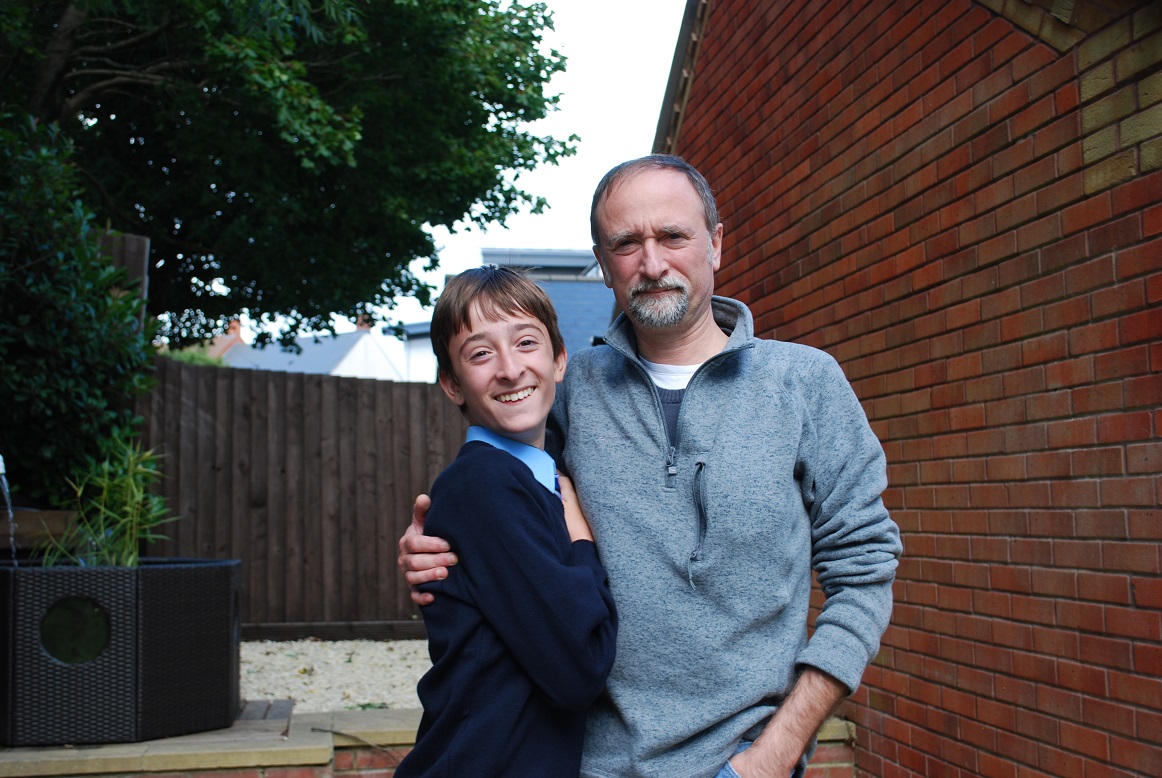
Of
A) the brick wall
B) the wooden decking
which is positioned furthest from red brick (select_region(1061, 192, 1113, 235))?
the wooden decking

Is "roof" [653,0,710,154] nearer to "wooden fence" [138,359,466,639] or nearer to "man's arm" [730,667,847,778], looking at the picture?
"wooden fence" [138,359,466,639]

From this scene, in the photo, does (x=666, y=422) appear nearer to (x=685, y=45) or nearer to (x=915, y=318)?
(x=915, y=318)

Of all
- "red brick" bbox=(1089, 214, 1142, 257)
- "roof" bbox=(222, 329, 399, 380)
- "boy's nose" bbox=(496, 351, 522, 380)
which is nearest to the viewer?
"boy's nose" bbox=(496, 351, 522, 380)

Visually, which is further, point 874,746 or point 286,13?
point 286,13

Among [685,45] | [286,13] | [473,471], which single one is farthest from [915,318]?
[286,13]

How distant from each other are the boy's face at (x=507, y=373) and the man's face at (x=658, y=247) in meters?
0.19

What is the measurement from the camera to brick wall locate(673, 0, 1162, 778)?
9.59 feet

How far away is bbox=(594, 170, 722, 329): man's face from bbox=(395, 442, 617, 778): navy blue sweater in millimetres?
419

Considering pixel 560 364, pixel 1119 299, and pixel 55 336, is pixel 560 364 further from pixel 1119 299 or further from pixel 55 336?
pixel 55 336

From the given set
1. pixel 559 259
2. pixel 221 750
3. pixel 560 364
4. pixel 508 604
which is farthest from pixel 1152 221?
pixel 559 259

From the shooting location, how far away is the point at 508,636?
5.62ft

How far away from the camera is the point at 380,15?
11945 millimetres

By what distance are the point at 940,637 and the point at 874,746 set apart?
28.2 inches

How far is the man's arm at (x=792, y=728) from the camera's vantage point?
5.84 feet
